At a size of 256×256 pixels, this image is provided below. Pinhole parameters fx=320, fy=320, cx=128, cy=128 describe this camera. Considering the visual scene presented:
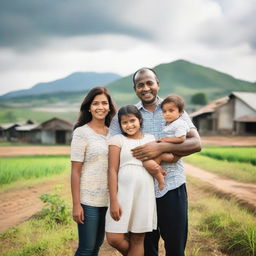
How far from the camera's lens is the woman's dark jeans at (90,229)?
2.29 m

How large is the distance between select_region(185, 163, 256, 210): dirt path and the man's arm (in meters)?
2.26

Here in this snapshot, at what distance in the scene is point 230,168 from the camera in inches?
208

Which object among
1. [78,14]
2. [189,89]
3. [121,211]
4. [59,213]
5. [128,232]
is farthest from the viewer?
[189,89]

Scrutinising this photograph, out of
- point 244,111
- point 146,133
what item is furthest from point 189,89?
point 146,133

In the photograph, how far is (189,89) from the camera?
51.8 metres

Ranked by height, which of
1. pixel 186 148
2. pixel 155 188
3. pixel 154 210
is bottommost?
pixel 154 210

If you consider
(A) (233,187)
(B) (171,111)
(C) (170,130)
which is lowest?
(A) (233,187)

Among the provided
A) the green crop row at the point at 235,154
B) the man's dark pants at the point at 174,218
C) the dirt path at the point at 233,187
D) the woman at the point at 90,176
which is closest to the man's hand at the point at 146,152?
the woman at the point at 90,176

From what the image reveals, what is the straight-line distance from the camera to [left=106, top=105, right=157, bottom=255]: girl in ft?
7.13

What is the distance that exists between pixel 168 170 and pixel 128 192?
0.36 metres

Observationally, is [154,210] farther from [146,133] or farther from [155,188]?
[146,133]

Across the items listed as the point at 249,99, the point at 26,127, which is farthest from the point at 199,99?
the point at 249,99

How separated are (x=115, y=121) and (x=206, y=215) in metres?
2.65

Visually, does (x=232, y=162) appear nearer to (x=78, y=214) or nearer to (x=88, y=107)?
(x=88, y=107)
